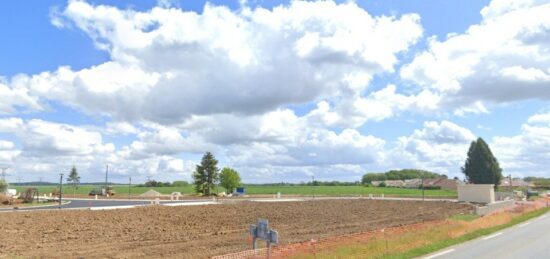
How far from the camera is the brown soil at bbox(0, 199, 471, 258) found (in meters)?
23.9

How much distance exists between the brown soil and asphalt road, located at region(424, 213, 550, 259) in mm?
9212

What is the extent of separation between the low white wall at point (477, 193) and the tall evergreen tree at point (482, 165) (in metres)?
43.4

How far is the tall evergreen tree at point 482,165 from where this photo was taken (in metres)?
117

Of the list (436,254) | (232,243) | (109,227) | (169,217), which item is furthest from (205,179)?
(436,254)

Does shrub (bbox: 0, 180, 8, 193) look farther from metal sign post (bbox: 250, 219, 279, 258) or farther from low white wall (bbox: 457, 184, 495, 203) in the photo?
metal sign post (bbox: 250, 219, 279, 258)

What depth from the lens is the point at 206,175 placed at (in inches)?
3757

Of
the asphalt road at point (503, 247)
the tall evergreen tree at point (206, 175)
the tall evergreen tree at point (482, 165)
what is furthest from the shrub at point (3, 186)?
the tall evergreen tree at point (482, 165)

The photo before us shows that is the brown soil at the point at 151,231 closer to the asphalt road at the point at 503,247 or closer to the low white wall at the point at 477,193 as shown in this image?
the asphalt road at the point at 503,247

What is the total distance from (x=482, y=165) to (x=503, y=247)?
10364 cm

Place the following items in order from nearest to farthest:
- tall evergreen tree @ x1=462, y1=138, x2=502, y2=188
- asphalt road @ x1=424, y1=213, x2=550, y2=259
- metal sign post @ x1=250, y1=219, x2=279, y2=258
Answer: metal sign post @ x1=250, y1=219, x2=279, y2=258 < asphalt road @ x1=424, y1=213, x2=550, y2=259 < tall evergreen tree @ x1=462, y1=138, x2=502, y2=188

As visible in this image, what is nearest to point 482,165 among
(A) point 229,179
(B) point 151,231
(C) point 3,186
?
(A) point 229,179

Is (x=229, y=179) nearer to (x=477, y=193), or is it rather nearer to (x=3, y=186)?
(x=3, y=186)

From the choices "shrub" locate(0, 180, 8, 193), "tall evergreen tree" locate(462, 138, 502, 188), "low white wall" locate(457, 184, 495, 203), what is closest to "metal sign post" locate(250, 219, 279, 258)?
"low white wall" locate(457, 184, 495, 203)

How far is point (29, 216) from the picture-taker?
38062 millimetres
